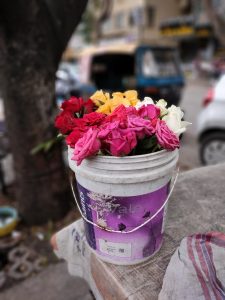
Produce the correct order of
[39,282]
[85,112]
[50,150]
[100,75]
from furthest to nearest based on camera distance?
[100,75] → [50,150] → [39,282] → [85,112]

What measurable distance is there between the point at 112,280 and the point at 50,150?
1.97 m

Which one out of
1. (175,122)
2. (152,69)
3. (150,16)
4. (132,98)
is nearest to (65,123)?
(132,98)

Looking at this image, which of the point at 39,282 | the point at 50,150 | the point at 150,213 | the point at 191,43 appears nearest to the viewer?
the point at 150,213

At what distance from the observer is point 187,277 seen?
1.10 m

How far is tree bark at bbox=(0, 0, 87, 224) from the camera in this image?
2691 millimetres

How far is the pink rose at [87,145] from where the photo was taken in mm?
1134

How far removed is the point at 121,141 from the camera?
3.74 feet

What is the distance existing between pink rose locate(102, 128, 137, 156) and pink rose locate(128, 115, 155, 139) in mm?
30

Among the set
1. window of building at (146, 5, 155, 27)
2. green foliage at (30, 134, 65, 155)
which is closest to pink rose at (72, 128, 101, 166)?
green foliage at (30, 134, 65, 155)

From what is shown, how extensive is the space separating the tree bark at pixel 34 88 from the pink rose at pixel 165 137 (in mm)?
1975

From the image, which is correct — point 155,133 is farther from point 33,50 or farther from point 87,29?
point 87,29

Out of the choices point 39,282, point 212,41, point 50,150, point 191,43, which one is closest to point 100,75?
point 50,150

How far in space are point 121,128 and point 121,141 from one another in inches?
2.6

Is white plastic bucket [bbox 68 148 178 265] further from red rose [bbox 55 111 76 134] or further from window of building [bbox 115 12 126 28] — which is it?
window of building [bbox 115 12 126 28]
